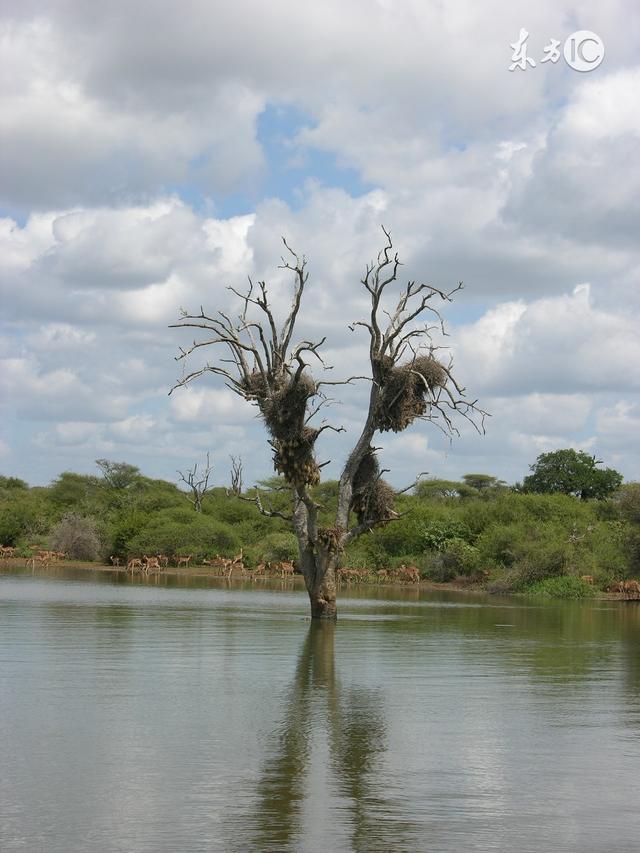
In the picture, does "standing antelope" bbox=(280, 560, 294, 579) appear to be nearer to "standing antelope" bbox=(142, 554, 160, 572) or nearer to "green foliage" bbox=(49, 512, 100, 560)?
"standing antelope" bbox=(142, 554, 160, 572)

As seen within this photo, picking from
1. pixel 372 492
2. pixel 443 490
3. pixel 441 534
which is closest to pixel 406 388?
pixel 372 492

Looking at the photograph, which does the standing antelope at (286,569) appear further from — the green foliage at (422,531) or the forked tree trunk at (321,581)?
the forked tree trunk at (321,581)

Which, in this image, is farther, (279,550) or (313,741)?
(279,550)

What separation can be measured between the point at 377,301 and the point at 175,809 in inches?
740

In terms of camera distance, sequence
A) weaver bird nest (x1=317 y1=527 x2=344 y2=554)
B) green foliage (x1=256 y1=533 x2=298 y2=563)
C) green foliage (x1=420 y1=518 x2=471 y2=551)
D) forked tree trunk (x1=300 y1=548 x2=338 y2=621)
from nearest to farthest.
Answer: weaver bird nest (x1=317 y1=527 x2=344 y2=554), forked tree trunk (x1=300 y1=548 x2=338 y2=621), green foliage (x1=420 y1=518 x2=471 y2=551), green foliage (x1=256 y1=533 x2=298 y2=563)

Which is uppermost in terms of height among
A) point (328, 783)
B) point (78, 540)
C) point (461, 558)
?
point (78, 540)

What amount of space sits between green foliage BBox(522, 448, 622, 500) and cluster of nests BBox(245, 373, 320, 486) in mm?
55680

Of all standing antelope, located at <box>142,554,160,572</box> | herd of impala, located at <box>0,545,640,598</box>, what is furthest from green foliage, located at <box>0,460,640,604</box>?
standing antelope, located at <box>142,554,160,572</box>

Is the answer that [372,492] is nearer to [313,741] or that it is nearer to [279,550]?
[313,741]

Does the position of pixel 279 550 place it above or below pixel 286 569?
above

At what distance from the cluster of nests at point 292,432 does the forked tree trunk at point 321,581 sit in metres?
2.02

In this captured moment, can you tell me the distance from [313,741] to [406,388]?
50.0ft

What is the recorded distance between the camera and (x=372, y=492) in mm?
27812

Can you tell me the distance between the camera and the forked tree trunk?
27.3 m
